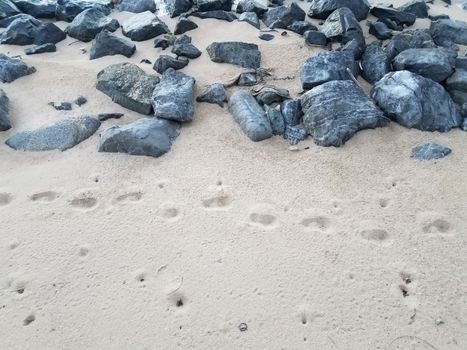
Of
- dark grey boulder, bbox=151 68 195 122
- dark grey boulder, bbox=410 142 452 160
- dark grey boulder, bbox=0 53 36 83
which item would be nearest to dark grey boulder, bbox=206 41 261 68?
dark grey boulder, bbox=151 68 195 122

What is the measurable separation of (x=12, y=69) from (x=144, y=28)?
144cm

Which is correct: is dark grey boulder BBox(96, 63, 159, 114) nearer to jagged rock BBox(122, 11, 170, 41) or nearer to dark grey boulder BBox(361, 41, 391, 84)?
jagged rock BBox(122, 11, 170, 41)

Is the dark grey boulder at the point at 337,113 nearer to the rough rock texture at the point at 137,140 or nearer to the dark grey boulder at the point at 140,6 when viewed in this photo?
the rough rock texture at the point at 137,140

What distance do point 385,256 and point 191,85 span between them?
231 cm

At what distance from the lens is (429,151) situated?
341 centimetres

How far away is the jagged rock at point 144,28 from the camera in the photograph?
481 cm

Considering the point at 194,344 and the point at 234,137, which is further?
the point at 234,137

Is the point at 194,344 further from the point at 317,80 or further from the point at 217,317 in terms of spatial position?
the point at 317,80

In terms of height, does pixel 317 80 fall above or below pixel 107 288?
above

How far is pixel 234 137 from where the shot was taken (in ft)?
12.0

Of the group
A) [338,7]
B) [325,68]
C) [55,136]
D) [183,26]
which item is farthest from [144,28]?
[338,7]

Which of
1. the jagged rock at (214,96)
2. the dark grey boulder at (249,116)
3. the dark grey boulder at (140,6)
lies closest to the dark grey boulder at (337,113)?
the dark grey boulder at (249,116)

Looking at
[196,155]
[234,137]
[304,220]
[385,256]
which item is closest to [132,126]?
[196,155]

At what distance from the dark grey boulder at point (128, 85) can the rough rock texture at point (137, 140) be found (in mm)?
366
